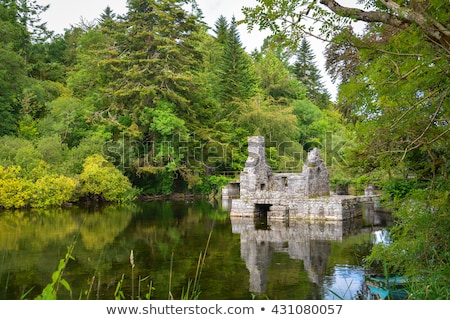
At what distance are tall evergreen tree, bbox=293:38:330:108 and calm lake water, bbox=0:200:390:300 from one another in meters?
26.7

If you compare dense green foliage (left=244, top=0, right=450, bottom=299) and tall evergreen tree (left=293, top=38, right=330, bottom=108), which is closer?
dense green foliage (left=244, top=0, right=450, bottom=299)

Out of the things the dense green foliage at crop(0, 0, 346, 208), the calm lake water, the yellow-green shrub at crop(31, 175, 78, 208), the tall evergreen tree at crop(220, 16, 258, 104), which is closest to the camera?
the calm lake water

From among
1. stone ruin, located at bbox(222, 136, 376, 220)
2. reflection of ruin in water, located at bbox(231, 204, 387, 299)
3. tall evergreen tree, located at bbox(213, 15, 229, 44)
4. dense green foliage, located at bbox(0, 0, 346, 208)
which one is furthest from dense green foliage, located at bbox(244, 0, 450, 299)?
tall evergreen tree, located at bbox(213, 15, 229, 44)

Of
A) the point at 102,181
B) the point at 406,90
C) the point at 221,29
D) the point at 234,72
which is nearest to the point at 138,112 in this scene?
the point at 102,181

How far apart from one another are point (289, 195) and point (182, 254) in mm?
7782

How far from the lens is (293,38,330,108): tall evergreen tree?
1754 inches

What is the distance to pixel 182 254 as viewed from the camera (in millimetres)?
11484

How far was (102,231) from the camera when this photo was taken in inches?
589

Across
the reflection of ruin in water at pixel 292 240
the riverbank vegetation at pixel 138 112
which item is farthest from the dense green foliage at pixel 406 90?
the riverbank vegetation at pixel 138 112

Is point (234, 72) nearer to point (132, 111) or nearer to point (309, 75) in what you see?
point (132, 111)

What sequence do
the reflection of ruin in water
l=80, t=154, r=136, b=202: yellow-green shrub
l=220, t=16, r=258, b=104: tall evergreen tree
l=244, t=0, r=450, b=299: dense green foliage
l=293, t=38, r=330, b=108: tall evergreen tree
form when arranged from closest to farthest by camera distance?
1. l=244, t=0, r=450, b=299: dense green foliage
2. the reflection of ruin in water
3. l=80, t=154, r=136, b=202: yellow-green shrub
4. l=220, t=16, r=258, b=104: tall evergreen tree
5. l=293, t=38, r=330, b=108: tall evergreen tree

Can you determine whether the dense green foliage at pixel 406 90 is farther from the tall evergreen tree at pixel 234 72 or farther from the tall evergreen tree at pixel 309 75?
the tall evergreen tree at pixel 309 75

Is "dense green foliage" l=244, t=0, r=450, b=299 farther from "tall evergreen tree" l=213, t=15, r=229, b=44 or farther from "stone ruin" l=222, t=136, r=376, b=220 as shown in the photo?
→ "tall evergreen tree" l=213, t=15, r=229, b=44

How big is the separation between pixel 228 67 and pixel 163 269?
82.4 ft
